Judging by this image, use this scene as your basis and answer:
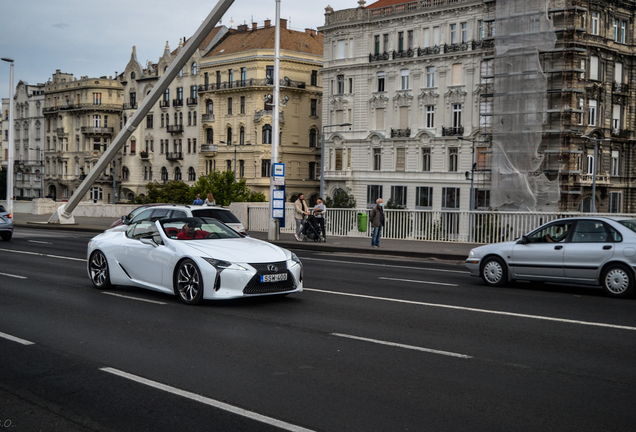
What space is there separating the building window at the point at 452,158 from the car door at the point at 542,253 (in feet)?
164

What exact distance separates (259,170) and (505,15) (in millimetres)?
39958

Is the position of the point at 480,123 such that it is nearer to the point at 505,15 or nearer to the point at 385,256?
the point at 505,15

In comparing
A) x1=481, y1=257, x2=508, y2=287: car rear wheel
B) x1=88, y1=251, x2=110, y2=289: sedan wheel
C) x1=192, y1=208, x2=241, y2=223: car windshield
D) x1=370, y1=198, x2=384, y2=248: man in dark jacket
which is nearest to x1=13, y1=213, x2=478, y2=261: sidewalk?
x1=370, y1=198, x2=384, y2=248: man in dark jacket

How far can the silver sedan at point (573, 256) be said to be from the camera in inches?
515

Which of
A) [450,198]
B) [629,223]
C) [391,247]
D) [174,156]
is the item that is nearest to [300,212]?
[391,247]

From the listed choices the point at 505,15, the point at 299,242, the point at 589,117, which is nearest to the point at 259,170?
the point at 589,117

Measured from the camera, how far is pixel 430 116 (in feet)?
214

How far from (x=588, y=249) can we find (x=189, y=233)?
7.12 m

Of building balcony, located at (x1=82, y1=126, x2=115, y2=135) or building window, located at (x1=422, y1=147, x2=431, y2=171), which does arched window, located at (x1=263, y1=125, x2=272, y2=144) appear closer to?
building window, located at (x1=422, y1=147, x2=431, y2=171)

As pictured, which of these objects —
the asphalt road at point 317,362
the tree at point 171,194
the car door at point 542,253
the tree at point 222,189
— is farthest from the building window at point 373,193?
the asphalt road at point 317,362

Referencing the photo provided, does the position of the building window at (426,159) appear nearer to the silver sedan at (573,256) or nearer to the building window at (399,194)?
the building window at (399,194)

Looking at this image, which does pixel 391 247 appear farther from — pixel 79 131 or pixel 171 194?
pixel 79 131

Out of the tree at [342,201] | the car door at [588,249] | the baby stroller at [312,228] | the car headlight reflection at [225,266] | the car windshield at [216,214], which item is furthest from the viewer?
the tree at [342,201]

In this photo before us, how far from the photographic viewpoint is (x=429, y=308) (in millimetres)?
11445
